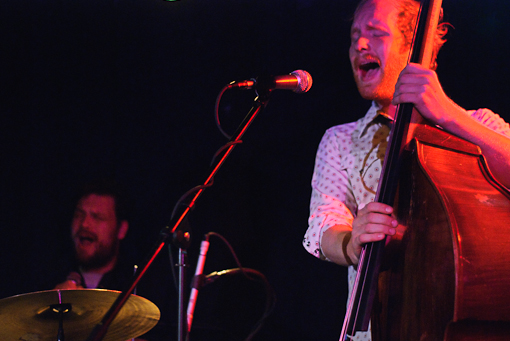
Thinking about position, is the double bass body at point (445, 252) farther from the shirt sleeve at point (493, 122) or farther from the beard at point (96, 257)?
the beard at point (96, 257)

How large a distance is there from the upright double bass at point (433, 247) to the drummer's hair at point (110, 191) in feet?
8.08

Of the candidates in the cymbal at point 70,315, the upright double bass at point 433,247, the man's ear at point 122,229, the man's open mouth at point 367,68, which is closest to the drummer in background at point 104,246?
the man's ear at point 122,229

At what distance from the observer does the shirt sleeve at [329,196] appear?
1.62 metres

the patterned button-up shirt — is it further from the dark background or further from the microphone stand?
the dark background

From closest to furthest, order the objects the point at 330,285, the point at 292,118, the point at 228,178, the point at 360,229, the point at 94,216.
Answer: the point at 360,229 → the point at 330,285 → the point at 292,118 → the point at 228,178 → the point at 94,216

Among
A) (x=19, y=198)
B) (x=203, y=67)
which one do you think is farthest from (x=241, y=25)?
(x=19, y=198)

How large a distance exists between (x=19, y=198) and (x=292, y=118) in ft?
6.88

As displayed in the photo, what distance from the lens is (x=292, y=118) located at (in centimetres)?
286

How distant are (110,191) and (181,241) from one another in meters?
1.91

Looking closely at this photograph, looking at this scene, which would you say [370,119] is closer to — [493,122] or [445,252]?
[493,122]

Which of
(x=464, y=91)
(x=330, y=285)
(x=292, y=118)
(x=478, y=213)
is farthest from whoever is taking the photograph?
(x=292, y=118)

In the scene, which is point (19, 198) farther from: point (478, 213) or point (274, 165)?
point (478, 213)

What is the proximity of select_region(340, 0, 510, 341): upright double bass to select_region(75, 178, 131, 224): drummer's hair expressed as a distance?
2.46m

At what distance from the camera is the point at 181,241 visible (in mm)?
1507
